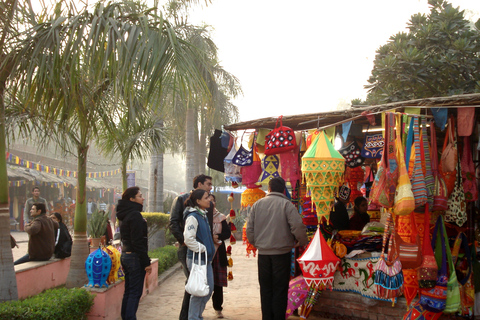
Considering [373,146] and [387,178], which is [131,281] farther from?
[373,146]

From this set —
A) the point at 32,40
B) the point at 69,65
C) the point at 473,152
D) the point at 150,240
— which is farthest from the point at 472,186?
the point at 150,240

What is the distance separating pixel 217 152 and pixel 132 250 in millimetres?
2260

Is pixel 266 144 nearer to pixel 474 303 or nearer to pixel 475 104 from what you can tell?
pixel 475 104

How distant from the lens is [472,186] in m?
5.14

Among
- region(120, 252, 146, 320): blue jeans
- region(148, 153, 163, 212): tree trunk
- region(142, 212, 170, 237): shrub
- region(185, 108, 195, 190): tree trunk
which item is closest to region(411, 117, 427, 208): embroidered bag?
region(120, 252, 146, 320): blue jeans

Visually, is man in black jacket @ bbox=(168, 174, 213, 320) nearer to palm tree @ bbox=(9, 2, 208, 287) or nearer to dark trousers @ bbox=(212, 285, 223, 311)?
dark trousers @ bbox=(212, 285, 223, 311)

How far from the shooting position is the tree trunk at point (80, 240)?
23.7ft

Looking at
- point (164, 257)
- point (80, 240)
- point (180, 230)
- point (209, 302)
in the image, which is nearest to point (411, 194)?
point (180, 230)

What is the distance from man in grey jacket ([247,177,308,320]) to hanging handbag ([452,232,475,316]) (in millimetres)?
1822

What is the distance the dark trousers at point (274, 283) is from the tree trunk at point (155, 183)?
858 centimetres

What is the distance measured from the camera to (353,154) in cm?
602

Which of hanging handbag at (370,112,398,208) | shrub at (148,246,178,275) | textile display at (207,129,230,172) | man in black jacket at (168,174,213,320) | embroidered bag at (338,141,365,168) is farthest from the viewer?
shrub at (148,246,178,275)

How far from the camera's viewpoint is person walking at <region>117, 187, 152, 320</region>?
16.7 feet

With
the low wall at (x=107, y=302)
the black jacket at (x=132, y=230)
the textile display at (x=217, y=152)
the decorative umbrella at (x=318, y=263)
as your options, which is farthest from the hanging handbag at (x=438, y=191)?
the low wall at (x=107, y=302)
